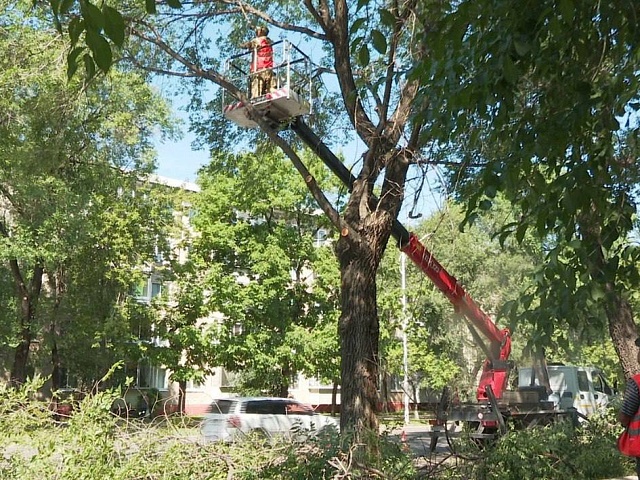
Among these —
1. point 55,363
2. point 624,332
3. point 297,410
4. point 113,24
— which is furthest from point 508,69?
point 55,363

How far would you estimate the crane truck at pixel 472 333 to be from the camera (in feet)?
33.9

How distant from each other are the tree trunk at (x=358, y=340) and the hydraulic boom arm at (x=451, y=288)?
4.33 ft

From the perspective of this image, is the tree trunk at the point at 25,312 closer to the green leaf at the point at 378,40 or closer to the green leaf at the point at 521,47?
the green leaf at the point at 378,40


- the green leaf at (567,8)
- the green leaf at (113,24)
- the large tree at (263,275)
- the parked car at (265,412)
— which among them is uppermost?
the large tree at (263,275)

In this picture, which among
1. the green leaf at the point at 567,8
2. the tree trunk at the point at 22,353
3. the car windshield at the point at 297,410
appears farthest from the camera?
the tree trunk at the point at 22,353

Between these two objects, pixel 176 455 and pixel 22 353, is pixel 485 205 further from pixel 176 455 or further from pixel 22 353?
pixel 22 353

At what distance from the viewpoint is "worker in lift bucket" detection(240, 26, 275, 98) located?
34.8ft

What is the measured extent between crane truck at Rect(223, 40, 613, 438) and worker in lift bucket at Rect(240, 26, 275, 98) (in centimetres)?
11

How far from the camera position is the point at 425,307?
123 feet

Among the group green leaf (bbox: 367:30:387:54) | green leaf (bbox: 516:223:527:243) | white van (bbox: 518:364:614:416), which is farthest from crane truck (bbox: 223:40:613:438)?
green leaf (bbox: 367:30:387:54)

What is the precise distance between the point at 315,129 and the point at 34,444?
7.24 meters

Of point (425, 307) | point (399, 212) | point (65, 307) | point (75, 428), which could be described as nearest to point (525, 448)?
point (399, 212)

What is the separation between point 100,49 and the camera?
292 centimetres

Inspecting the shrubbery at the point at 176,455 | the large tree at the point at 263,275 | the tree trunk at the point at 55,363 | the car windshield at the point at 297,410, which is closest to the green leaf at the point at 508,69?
the shrubbery at the point at 176,455
